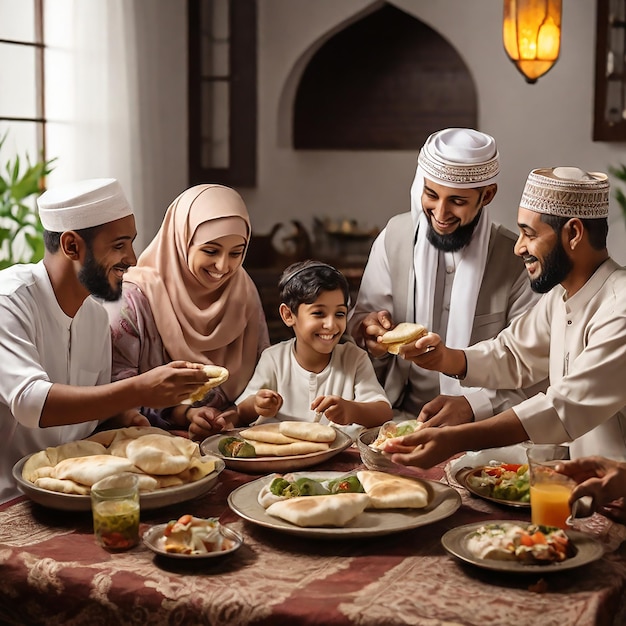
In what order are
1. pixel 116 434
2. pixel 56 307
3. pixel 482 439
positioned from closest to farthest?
1. pixel 482 439
2. pixel 116 434
3. pixel 56 307

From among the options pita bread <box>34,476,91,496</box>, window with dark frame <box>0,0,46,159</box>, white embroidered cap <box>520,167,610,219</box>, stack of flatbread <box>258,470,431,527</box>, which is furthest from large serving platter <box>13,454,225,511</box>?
window with dark frame <box>0,0,46,159</box>

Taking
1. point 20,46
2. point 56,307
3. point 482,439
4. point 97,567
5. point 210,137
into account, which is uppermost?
point 20,46

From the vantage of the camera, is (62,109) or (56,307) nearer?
(56,307)

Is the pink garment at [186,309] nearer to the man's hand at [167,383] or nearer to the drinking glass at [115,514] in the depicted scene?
the man's hand at [167,383]

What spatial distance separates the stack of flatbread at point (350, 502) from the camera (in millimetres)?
2244

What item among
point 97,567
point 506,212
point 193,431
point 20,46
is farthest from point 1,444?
point 506,212

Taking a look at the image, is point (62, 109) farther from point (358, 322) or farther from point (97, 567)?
point (97, 567)

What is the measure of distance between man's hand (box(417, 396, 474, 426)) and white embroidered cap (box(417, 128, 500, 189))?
0.97m

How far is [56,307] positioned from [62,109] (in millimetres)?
3925

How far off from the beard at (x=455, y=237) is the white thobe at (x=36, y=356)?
132cm

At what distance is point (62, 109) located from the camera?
21.5ft

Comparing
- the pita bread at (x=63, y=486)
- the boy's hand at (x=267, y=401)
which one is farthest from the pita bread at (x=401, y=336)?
the pita bread at (x=63, y=486)

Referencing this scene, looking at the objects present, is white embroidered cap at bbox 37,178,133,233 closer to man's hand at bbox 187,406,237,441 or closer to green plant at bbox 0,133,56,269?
man's hand at bbox 187,406,237,441

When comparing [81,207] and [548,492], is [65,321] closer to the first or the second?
[81,207]
